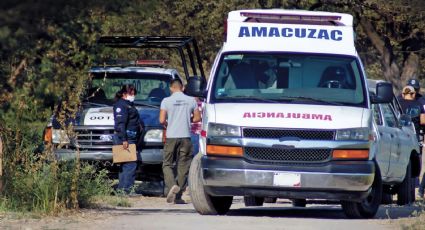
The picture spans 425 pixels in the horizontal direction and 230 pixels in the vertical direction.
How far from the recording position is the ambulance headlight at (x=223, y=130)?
499 inches

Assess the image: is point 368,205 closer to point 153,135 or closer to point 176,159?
point 176,159

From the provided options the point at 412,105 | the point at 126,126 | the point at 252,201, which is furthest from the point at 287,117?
the point at 412,105

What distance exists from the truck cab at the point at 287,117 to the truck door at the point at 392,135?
198 cm

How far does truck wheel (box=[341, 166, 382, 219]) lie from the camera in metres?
13.5

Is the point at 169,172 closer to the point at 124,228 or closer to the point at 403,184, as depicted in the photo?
the point at 403,184

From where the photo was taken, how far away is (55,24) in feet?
27.7

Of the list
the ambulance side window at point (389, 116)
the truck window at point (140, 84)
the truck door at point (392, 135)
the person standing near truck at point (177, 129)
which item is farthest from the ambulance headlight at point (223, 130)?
the truck window at point (140, 84)

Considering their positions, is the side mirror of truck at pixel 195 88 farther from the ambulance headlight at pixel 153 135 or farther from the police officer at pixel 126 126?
the ambulance headlight at pixel 153 135

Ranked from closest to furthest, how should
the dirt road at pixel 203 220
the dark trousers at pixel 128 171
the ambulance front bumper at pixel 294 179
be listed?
the dirt road at pixel 203 220
the ambulance front bumper at pixel 294 179
the dark trousers at pixel 128 171

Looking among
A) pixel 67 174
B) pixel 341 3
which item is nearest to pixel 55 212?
pixel 67 174

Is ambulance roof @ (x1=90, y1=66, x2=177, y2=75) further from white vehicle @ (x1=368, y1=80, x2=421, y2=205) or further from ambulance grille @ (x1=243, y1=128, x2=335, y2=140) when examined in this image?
ambulance grille @ (x1=243, y1=128, x2=335, y2=140)

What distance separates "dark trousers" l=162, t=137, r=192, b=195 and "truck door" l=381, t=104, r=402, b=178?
283cm

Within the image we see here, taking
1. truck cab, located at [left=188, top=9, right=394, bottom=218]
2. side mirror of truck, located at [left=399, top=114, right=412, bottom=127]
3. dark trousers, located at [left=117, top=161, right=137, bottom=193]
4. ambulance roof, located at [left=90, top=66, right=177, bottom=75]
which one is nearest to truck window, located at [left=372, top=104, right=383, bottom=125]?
side mirror of truck, located at [left=399, top=114, right=412, bottom=127]

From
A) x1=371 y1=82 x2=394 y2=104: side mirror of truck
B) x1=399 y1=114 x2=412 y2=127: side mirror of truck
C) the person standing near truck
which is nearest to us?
x1=371 y1=82 x2=394 y2=104: side mirror of truck
